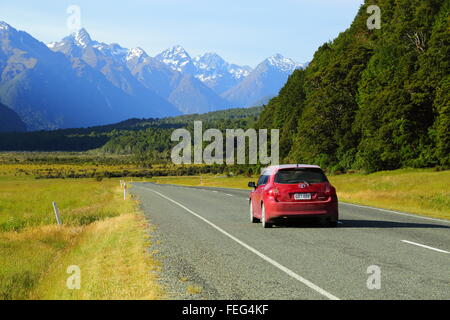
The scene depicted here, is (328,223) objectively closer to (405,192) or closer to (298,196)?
(298,196)

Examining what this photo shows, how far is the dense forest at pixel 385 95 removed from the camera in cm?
4559

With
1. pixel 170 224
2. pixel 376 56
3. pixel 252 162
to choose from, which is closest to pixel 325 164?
pixel 376 56

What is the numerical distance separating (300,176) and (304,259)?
5.05 metres

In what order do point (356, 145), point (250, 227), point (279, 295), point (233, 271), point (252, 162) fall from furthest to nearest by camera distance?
point (252, 162) → point (356, 145) → point (250, 227) → point (233, 271) → point (279, 295)

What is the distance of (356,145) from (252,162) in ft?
91.6

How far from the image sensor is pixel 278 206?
14523 mm

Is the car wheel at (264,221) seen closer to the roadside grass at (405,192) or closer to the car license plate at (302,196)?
the car license plate at (302,196)

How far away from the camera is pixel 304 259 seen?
10055 mm

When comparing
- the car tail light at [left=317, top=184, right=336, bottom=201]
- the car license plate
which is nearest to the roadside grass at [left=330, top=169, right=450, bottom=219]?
the car tail light at [left=317, top=184, right=336, bottom=201]

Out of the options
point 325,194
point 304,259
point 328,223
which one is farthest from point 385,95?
point 304,259

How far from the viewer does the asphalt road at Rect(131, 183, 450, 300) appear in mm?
7504

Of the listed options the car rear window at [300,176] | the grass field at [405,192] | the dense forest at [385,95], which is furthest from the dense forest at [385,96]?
the car rear window at [300,176]

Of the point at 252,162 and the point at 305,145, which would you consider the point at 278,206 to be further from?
the point at 252,162

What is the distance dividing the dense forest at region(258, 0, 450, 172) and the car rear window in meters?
30.7
